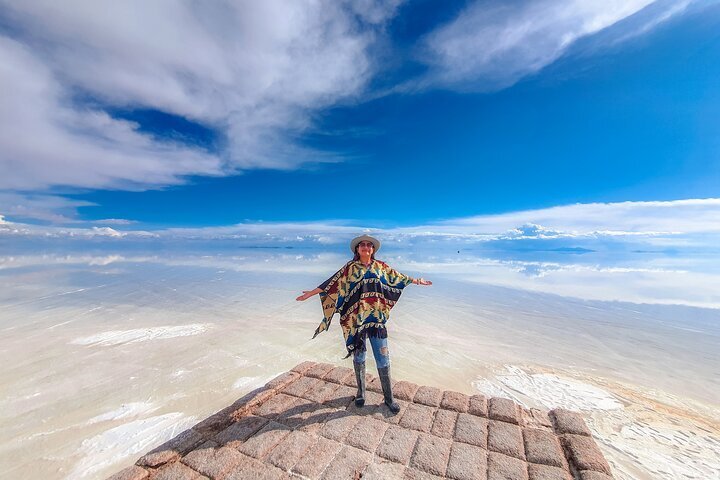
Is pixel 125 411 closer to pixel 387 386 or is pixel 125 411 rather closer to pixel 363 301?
pixel 387 386

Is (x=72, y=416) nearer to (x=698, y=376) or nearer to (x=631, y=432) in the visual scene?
(x=631, y=432)

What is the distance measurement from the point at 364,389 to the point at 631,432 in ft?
17.1

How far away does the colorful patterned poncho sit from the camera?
15.6 feet

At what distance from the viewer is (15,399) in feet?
21.6

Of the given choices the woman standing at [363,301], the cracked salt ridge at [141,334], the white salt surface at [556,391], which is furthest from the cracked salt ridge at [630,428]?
the cracked salt ridge at [141,334]

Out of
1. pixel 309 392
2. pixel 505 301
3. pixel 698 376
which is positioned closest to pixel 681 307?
pixel 505 301

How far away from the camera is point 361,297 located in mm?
4758

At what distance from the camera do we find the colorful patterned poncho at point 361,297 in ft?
15.6

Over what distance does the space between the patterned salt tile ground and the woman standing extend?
0.55m

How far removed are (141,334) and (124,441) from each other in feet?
21.8

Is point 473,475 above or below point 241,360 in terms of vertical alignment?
above

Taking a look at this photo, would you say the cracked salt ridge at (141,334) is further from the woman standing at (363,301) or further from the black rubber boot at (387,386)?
the black rubber boot at (387,386)

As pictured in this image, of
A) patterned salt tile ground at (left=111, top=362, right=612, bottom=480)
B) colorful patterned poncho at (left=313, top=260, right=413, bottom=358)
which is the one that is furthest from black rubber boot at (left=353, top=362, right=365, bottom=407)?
colorful patterned poncho at (left=313, top=260, right=413, bottom=358)

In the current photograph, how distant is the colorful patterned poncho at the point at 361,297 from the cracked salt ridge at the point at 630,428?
4261 millimetres
